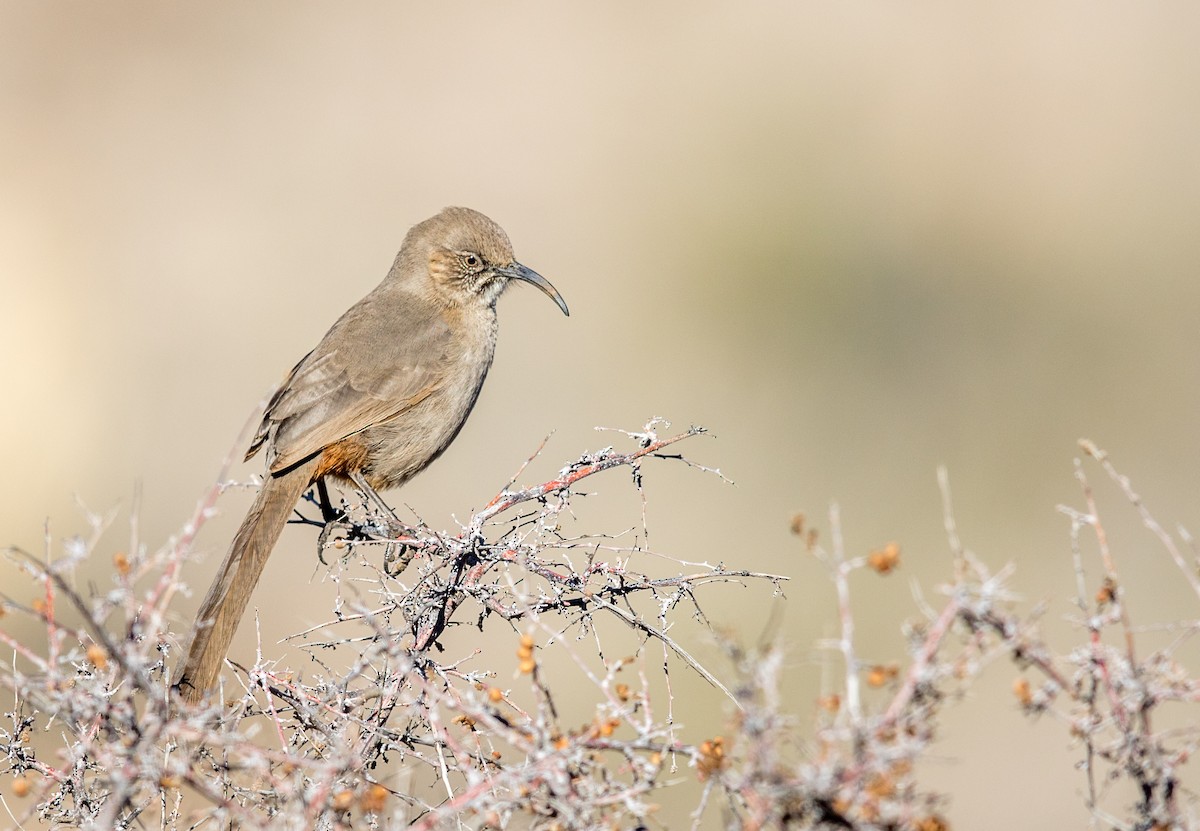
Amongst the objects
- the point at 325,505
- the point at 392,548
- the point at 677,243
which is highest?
the point at 677,243

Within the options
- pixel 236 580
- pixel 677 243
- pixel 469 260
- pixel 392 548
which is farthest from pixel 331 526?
pixel 677 243

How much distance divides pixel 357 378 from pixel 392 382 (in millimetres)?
146

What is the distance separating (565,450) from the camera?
1134cm

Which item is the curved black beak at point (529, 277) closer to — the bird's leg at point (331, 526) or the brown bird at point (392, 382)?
the brown bird at point (392, 382)

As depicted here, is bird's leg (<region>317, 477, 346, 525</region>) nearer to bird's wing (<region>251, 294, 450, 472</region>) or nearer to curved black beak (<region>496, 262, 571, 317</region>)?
bird's wing (<region>251, 294, 450, 472</region>)

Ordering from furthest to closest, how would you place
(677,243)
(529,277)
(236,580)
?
(677,243) → (529,277) → (236,580)

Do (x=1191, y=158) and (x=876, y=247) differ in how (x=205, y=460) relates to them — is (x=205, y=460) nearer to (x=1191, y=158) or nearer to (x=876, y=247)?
(x=876, y=247)

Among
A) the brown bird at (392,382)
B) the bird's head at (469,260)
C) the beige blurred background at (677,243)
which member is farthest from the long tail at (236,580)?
the beige blurred background at (677,243)

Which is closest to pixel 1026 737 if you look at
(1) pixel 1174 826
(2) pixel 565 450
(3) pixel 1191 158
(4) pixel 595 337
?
(2) pixel 565 450

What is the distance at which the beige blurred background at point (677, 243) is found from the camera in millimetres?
10836

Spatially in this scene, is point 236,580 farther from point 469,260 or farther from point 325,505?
point 469,260

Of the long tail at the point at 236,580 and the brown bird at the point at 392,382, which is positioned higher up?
the brown bird at the point at 392,382

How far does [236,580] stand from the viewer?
14.1 feet

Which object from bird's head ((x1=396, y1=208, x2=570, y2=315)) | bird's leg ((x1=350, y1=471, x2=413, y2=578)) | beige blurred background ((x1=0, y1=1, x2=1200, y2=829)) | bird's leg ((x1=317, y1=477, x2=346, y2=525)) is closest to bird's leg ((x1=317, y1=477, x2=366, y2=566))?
bird's leg ((x1=317, y1=477, x2=346, y2=525))
